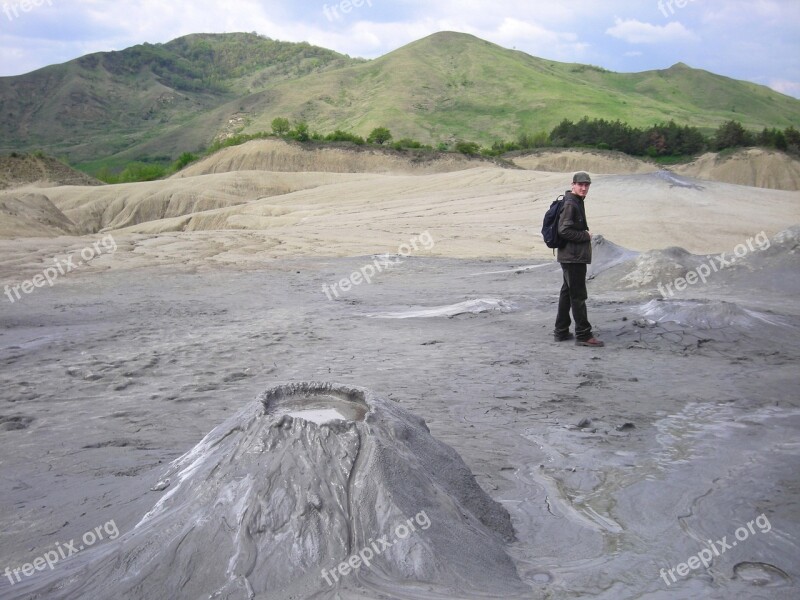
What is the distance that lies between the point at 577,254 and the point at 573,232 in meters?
0.22

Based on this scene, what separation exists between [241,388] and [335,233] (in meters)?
13.9

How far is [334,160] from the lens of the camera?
1756 inches

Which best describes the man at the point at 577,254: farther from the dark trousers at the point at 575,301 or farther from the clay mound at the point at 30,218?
the clay mound at the point at 30,218

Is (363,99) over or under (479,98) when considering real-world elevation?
under

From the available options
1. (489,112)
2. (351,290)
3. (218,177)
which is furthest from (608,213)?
(489,112)

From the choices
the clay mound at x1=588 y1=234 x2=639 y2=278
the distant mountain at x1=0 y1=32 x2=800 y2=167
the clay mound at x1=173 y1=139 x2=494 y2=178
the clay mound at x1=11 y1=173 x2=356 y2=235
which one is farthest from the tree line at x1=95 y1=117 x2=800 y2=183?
the clay mound at x1=588 y1=234 x2=639 y2=278
